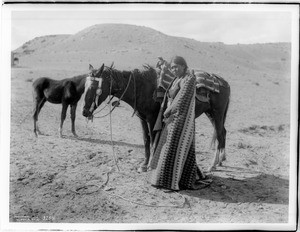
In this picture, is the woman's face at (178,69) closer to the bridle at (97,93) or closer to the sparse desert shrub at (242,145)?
the bridle at (97,93)

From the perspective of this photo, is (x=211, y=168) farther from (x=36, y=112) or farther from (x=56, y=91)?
(x=36, y=112)

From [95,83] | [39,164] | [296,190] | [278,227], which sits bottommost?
[278,227]

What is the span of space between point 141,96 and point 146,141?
0.67 meters

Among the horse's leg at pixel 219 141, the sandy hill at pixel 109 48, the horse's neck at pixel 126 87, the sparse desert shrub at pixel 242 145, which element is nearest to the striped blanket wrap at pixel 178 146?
the horse's neck at pixel 126 87

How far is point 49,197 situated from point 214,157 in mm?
2481

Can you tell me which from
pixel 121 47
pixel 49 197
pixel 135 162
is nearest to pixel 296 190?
pixel 135 162

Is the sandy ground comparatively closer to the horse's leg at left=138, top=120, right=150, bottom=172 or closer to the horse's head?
the horse's leg at left=138, top=120, right=150, bottom=172

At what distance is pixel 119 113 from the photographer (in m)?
7.27

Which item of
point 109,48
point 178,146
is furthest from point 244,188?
point 109,48

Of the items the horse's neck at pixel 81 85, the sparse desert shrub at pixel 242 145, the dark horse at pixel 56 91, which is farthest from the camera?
the sparse desert shrub at pixel 242 145

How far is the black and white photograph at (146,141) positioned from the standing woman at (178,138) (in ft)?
0.05

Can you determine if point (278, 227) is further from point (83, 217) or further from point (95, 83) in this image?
point (95, 83)

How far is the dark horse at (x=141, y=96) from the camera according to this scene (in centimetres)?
486

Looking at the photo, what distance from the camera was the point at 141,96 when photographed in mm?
5156
